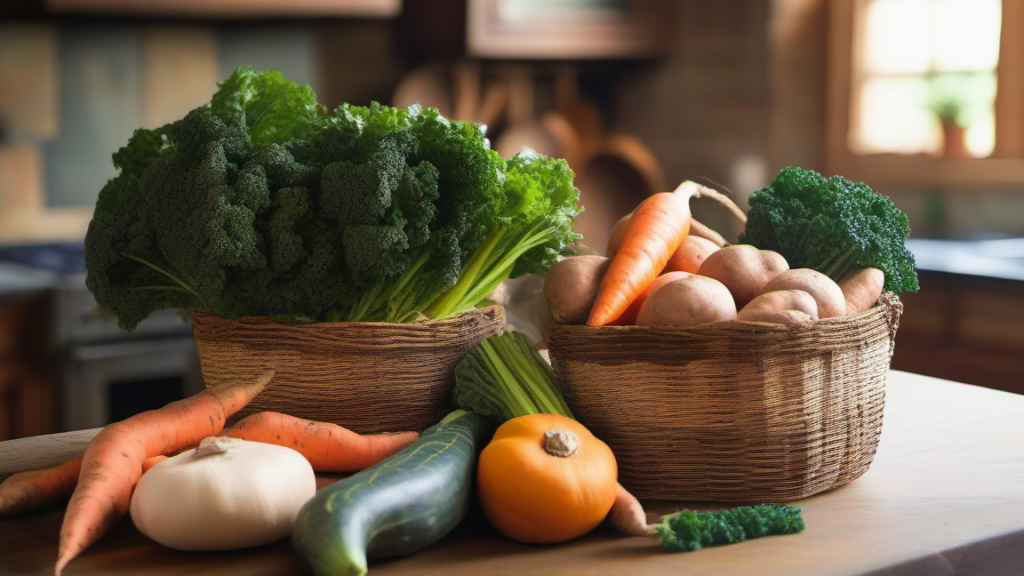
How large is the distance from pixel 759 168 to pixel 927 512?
97.2 inches

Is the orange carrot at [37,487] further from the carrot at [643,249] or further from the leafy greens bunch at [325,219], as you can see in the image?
the carrot at [643,249]

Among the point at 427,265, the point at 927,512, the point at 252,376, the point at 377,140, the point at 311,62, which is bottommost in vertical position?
the point at 927,512

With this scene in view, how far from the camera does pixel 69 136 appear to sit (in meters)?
3.12

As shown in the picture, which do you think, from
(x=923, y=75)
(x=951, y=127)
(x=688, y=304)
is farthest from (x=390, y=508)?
(x=923, y=75)

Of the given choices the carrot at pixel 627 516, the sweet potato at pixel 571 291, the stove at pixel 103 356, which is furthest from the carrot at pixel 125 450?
the stove at pixel 103 356

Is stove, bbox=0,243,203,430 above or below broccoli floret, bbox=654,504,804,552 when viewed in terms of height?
below

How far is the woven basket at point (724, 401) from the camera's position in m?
1.07

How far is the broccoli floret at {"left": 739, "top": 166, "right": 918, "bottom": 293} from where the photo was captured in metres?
1.25

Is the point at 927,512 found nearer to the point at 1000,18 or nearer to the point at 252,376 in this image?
the point at 252,376

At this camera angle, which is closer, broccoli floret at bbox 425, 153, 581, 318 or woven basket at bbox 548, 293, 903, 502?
woven basket at bbox 548, 293, 903, 502

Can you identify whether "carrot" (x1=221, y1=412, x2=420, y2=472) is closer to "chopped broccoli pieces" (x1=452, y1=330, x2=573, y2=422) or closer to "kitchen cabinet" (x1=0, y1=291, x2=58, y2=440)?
"chopped broccoli pieces" (x1=452, y1=330, x2=573, y2=422)

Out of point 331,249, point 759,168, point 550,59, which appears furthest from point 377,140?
point 759,168

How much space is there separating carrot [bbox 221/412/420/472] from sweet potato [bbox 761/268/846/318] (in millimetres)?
475

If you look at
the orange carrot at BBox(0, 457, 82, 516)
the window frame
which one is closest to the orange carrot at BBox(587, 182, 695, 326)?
the orange carrot at BBox(0, 457, 82, 516)
